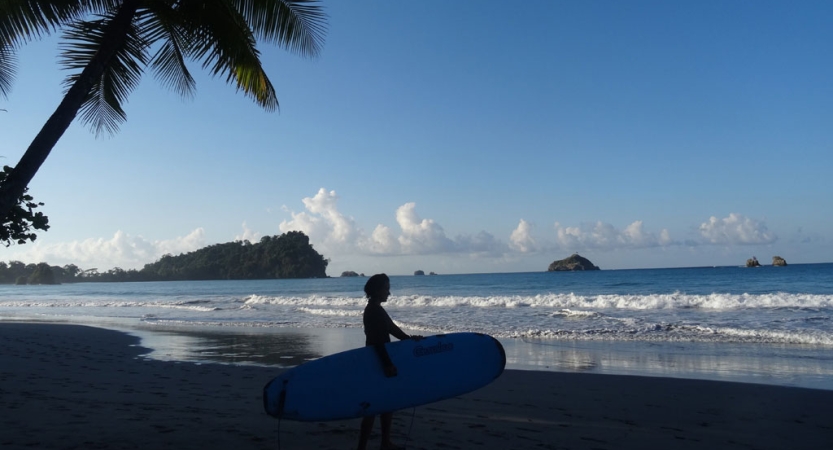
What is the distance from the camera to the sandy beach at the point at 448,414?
478 centimetres

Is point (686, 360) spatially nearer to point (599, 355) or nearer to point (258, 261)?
point (599, 355)

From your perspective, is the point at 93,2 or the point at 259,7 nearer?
the point at 93,2

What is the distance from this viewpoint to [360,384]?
14.3ft

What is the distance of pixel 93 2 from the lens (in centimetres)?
574

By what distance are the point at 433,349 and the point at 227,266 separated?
4199 inches

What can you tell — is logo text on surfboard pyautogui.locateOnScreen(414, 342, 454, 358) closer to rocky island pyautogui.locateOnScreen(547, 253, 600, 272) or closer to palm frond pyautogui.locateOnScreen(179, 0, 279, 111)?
palm frond pyautogui.locateOnScreen(179, 0, 279, 111)

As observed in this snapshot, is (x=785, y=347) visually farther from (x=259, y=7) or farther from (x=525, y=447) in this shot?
(x=259, y=7)

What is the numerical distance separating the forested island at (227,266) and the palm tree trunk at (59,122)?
97.7m

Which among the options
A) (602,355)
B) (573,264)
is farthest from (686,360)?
(573,264)

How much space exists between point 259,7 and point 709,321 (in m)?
15.9

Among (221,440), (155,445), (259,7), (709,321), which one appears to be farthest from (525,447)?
(709,321)

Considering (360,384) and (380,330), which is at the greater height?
(380,330)

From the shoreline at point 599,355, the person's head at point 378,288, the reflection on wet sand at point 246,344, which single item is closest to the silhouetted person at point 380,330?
the person's head at point 378,288

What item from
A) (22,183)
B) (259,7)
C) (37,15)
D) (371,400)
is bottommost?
(371,400)
